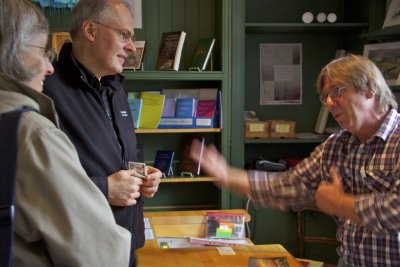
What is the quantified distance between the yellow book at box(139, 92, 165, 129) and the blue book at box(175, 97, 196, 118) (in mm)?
130

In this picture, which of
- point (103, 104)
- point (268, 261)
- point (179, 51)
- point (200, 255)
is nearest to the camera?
point (103, 104)

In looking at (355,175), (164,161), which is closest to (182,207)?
(164,161)

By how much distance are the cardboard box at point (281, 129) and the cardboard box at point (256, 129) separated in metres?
0.04

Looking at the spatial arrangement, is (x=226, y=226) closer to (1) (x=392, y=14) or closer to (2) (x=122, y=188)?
(2) (x=122, y=188)

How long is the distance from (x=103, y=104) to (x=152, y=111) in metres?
1.34

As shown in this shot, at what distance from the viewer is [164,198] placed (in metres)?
3.48

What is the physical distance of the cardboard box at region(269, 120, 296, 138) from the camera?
3.32m

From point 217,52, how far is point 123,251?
2.41 m

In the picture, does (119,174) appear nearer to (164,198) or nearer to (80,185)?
(80,185)

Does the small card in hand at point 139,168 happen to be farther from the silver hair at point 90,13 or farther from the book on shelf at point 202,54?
the book on shelf at point 202,54

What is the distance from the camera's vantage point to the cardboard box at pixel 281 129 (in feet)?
10.9

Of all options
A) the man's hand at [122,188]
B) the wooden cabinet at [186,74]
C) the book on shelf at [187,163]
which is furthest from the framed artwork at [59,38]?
the man's hand at [122,188]

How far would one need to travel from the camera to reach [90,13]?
1838 millimetres

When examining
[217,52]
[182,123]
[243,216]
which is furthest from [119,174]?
[217,52]
